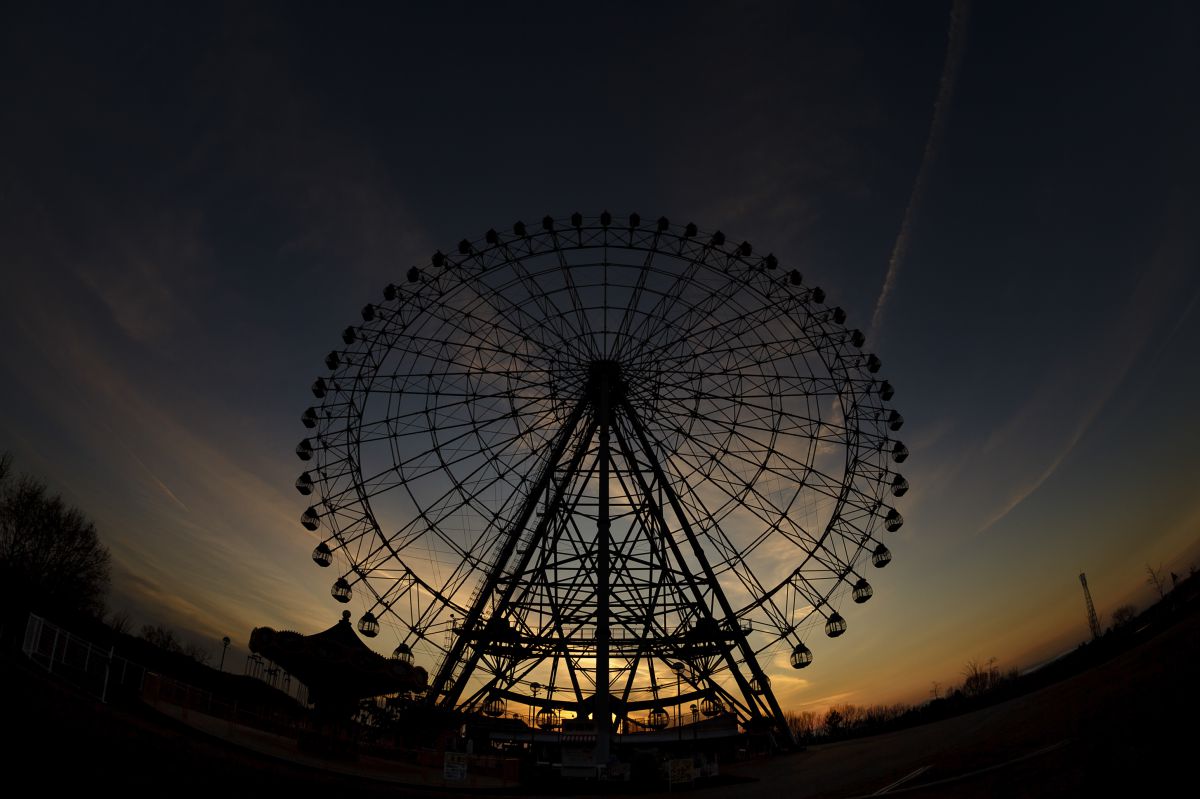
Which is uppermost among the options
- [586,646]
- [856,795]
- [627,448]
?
[627,448]

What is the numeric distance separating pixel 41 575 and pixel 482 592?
2804 cm

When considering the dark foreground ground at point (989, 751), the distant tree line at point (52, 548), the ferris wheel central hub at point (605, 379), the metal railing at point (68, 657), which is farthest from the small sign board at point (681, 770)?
the distant tree line at point (52, 548)

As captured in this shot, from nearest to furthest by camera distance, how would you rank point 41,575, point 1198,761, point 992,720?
point 1198,761, point 992,720, point 41,575

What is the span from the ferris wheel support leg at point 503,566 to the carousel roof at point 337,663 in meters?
1.68

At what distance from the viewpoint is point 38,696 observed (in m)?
9.36

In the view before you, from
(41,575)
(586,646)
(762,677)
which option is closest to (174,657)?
(41,575)

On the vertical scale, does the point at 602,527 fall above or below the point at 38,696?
above

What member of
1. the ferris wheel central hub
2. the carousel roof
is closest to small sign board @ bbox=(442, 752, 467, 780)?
the carousel roof

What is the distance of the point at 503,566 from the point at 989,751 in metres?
22.0

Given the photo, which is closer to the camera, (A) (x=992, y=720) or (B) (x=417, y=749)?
(A) (x=992, y=720)

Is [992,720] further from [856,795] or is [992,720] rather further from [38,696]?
[38,696]

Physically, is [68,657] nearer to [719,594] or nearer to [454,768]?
[454,768]

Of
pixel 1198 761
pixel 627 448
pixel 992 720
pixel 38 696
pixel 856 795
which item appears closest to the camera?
pixel 1198 761

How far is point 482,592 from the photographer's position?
30.3m
